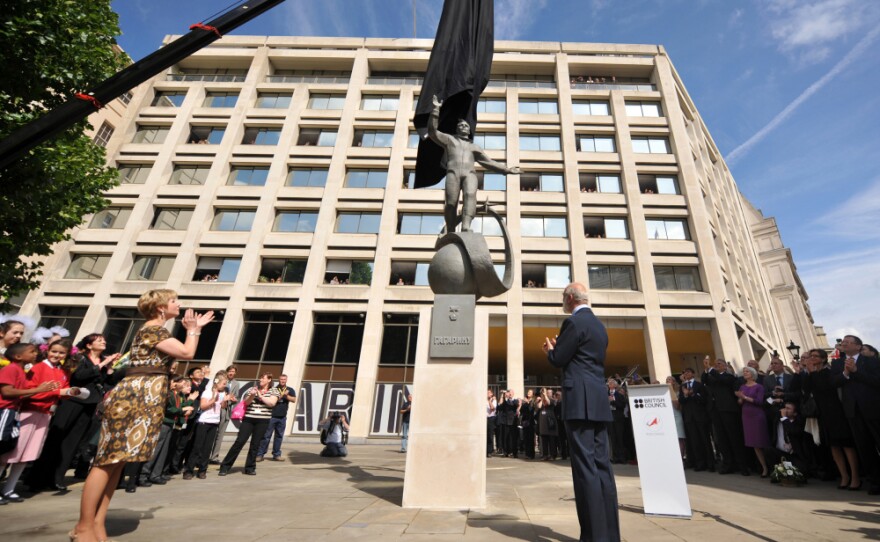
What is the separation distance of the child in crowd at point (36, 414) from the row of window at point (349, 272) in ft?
60.4

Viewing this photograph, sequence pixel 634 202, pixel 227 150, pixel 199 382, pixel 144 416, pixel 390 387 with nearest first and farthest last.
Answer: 1. pixel 144 416
2. pixel 199 382
3. pixel 390 387
4. pixel 634 202
5. pixel 227 150

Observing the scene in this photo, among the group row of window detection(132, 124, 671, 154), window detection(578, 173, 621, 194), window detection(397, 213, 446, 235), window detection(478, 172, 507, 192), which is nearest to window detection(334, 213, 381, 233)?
window detection(397, 213, 446, 235)

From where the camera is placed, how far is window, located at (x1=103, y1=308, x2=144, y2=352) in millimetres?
23422

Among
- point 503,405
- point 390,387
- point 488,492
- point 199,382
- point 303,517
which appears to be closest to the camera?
point 303,517

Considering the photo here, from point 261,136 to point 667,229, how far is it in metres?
28.2

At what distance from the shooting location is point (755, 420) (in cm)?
842

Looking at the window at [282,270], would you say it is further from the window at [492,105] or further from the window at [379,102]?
the window at [492,105]

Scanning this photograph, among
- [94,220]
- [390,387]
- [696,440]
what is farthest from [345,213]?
[696,440]

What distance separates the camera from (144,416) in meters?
3.35

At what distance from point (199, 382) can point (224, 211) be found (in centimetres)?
2129

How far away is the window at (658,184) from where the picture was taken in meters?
26.9

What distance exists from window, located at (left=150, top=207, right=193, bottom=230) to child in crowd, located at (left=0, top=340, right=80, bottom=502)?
23327 millimetres

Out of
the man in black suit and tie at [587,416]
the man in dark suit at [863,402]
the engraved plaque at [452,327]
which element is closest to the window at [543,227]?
the man in dark suit at [863,402]

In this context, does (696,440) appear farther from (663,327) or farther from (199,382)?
(663,327)
